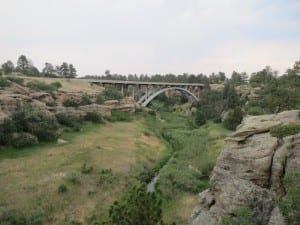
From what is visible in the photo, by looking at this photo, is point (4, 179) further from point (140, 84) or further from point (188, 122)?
point (140, 84)

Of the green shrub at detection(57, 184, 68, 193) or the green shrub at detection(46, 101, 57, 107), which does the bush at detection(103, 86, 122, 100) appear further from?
the green shrub at detection(57, 184, 68, 193)

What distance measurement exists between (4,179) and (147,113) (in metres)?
53.2

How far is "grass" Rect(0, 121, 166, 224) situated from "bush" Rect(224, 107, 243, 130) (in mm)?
20727

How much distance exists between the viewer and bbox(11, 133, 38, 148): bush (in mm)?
42250

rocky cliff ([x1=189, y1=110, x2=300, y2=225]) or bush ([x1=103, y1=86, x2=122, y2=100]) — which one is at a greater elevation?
rocky cliff ([x1=189, y1=110, x2=300, y2=225])

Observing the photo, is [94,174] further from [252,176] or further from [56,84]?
[56,84]

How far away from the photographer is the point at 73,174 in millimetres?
34406

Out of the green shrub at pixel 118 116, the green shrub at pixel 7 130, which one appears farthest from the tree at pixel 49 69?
the green shrub at pixel 7 130

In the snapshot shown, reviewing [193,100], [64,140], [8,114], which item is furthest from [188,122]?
→ [8,114]

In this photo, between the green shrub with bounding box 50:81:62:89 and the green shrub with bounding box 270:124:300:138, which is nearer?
the green shrub with bounding box 270:124:300:138

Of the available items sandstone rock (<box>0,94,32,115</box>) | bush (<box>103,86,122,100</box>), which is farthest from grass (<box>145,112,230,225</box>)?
sandstone rock (<box>0,94,32,115</box>)

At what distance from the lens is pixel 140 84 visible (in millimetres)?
96625

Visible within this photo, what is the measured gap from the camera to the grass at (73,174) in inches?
1096

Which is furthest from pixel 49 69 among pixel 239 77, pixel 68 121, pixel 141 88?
pixel 239 77
